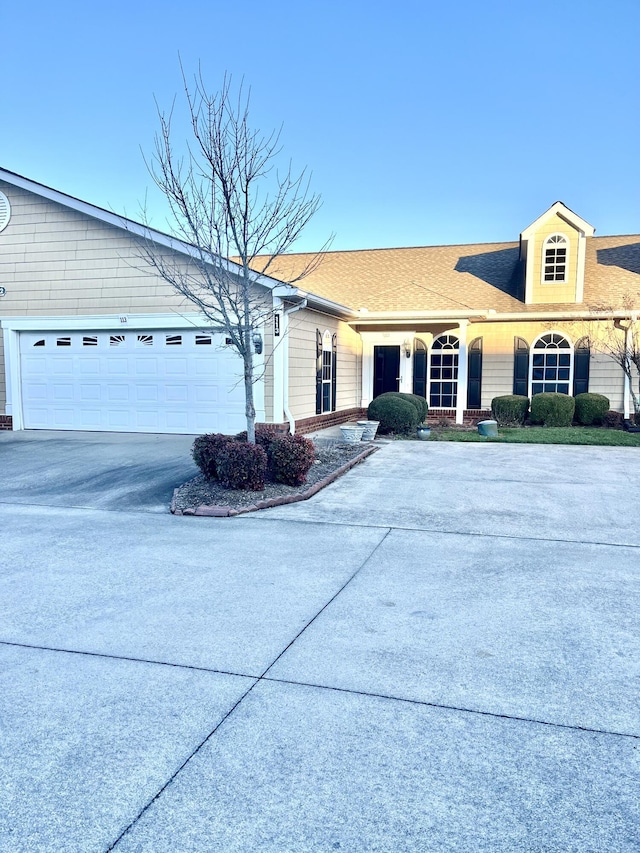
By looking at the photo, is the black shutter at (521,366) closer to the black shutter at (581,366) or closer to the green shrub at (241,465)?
the black shutter at (581,366)

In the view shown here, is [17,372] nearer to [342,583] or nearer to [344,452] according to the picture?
[344,452]

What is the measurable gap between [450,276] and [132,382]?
10231mm

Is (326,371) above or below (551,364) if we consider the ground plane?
→ below

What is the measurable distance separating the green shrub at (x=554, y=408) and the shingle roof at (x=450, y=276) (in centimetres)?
231

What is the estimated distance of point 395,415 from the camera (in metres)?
14.3

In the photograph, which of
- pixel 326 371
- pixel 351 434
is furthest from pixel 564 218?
pixel 351 434

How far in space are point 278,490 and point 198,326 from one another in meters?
5.90

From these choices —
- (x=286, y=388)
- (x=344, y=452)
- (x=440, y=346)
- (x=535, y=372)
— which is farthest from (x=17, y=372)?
(x=535, y=372)

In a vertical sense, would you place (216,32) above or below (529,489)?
above

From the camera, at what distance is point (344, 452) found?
37.1 feet

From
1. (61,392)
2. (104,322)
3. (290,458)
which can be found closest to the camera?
(290,458)

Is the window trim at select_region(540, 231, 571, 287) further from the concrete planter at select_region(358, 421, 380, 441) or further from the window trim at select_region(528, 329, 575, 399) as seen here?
the concrete planter at select_region(358, 421, 380, 441)

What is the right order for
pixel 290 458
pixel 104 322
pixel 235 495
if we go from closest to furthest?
pixel 235 495 < pixel 290 458 < pixel 104 322

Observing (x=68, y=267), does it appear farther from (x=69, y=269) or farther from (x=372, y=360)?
(x=372, y=360)
